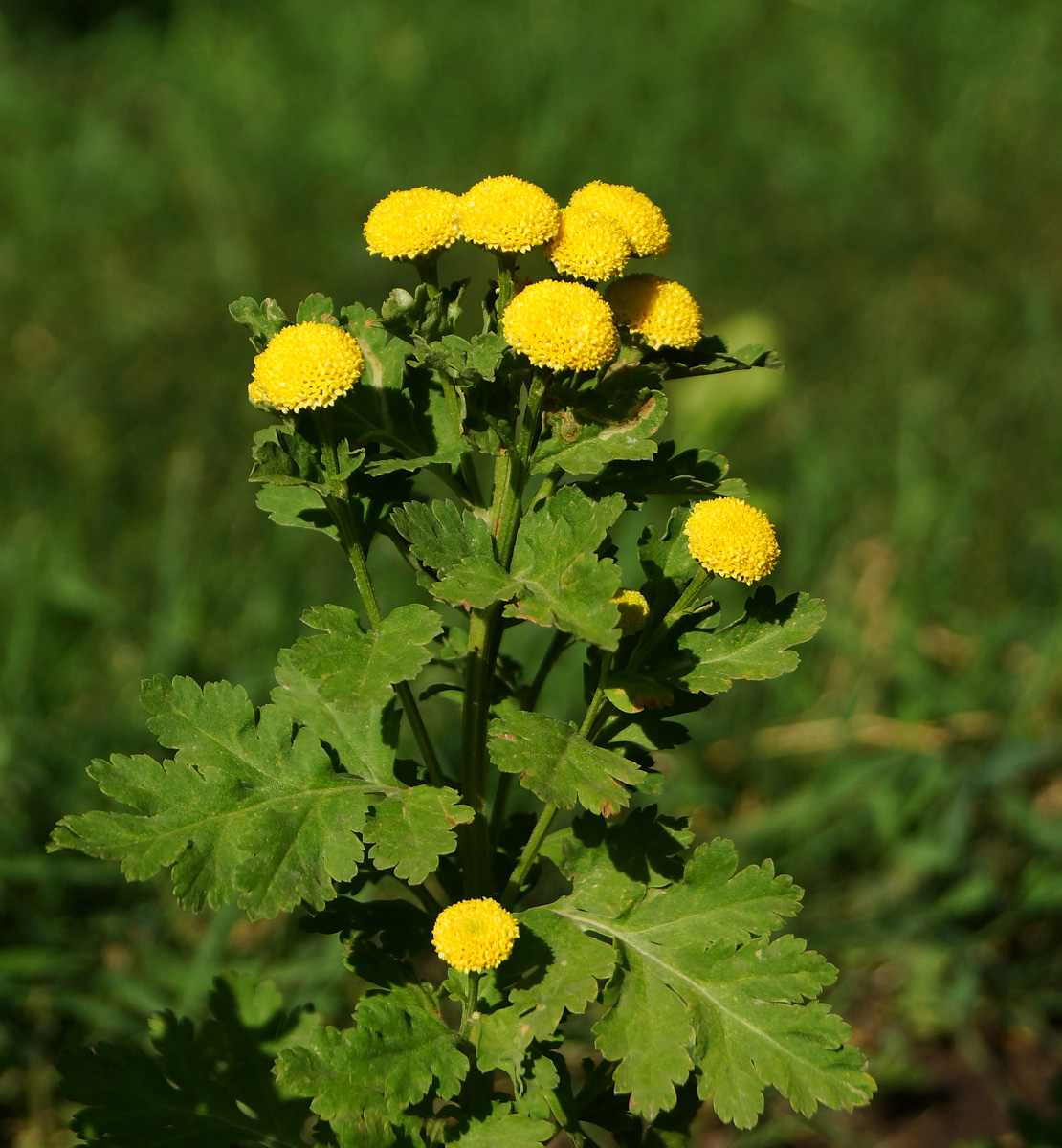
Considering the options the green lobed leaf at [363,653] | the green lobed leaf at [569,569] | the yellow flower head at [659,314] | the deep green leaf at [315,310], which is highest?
the deep green leaf at [315,310]

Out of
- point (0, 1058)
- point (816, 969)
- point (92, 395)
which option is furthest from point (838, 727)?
point (92, 395)

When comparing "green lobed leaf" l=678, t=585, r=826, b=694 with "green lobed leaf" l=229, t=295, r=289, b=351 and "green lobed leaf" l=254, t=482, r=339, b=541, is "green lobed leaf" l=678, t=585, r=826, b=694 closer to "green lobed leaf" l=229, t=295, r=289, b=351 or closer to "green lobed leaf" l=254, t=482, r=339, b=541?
"green lobed leaf" l=254, t=482, r=339, b=541

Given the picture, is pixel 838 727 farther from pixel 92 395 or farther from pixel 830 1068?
pixel 92 395

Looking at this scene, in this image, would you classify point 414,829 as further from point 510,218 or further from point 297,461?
point 510,218

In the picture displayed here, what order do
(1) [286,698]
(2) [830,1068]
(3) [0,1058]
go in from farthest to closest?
(3) [0,1058]
(1) [286,698]
(2) [830,1068]

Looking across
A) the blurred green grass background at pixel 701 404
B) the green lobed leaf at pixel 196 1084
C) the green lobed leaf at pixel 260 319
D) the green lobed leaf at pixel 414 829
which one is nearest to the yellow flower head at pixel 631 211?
the green lobed leaf at pixel 260 319

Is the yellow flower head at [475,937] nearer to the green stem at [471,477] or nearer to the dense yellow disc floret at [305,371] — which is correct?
the green stem at [471,477]
